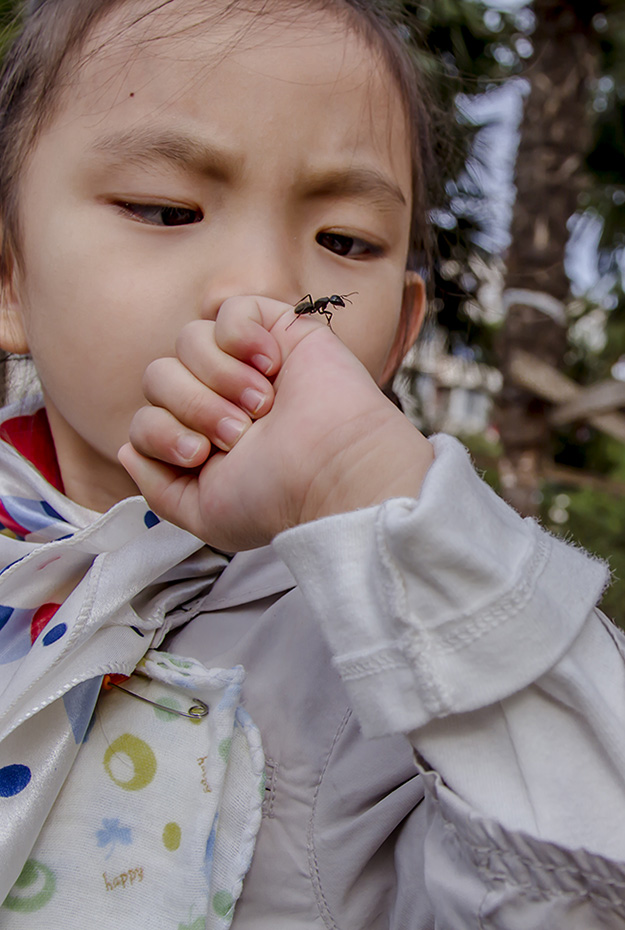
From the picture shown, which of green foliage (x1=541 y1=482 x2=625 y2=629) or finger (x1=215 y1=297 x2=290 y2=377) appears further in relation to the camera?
green foliage (x1=541 y1=482 x2=625 y2=629)

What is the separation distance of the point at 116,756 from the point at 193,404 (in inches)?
16.0

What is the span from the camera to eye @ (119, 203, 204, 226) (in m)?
0.93

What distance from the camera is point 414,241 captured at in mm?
1484

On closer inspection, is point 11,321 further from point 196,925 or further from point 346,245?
point 196,925

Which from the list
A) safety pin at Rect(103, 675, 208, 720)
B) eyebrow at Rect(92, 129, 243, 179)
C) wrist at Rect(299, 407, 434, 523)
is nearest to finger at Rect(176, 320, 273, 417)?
wrist at Rect(299, 407, 434, 523)

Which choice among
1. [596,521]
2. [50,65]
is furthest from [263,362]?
[596,521]

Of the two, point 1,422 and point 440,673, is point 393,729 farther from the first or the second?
point 1,422

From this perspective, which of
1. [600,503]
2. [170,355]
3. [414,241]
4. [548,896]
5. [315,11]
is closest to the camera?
[548,896]

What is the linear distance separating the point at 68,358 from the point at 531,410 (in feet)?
12.8

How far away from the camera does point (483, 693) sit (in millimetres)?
598

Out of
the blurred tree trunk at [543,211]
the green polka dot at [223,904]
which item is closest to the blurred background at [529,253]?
the blurred tree trunk at [543,211]

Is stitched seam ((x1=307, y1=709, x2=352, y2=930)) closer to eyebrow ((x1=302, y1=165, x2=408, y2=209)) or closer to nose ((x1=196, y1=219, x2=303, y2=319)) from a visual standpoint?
nose ((x1=196, y1=219, x2=303, y2=319))

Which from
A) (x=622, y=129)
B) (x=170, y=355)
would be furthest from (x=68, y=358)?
(x=622, y=129)

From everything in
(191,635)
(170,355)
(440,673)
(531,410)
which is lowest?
(531,410)
